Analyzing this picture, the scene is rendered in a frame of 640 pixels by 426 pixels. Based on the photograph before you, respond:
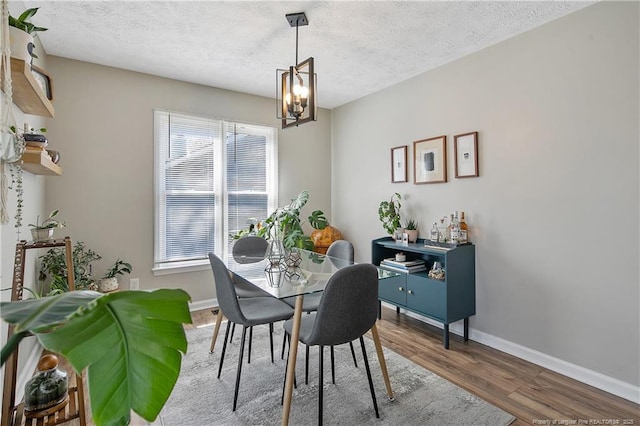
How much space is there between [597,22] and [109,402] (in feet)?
10.7

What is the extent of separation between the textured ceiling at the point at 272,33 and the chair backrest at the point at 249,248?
174 cm

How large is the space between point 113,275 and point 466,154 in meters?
3.56

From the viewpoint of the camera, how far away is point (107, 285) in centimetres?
300

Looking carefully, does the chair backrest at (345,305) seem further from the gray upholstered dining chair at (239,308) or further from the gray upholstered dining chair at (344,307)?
the gray upholstered dining chair at (239,308)

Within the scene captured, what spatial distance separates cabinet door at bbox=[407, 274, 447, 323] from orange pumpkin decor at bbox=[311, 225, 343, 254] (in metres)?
1.33

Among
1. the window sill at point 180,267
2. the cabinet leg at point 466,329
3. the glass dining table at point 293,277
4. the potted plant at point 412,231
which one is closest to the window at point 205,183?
the window sill at point 180,267

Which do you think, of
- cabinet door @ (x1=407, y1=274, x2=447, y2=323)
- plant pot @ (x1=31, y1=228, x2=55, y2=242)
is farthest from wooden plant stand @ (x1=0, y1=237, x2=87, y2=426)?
cabinet door @ (x1=407, y1=274, x2=447, y2=323)

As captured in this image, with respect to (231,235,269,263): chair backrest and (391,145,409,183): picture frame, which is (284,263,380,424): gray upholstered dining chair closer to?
(231,235,269,263): chair backrest

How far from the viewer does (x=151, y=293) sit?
2.17 ft

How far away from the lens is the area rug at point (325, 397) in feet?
6.10

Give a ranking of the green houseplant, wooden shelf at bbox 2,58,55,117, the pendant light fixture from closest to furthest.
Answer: wooden shelf at bbox 2,58,55,117 < the pendant light fixture < the green houseplant

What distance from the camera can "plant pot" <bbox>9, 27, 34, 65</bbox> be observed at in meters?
1.49

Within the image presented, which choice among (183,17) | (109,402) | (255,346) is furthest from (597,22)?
(255,346)

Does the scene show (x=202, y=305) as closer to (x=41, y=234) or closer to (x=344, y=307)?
(x=41, y=234)
